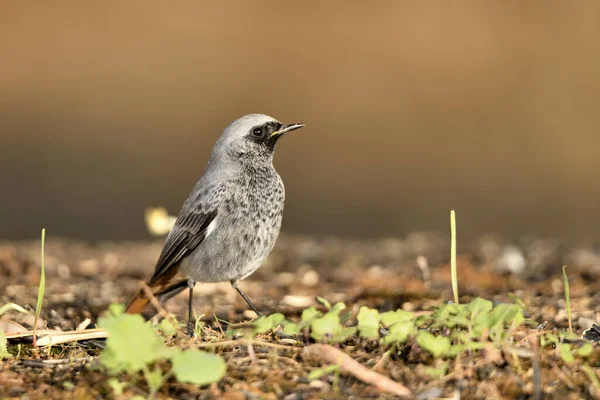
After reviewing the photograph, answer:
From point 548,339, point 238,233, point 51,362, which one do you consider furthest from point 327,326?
point 238,233

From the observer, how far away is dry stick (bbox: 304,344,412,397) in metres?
3.18

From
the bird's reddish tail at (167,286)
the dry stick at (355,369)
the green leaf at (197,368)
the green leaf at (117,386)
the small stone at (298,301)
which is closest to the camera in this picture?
the green leaf at (197,368)

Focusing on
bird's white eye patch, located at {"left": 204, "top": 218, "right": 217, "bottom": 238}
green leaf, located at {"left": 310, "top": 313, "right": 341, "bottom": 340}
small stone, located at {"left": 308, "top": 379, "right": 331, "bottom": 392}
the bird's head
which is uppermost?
the bird's head

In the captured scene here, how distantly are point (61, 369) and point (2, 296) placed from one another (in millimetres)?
2653

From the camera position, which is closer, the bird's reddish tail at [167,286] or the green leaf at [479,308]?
the green leaf at [479,308]

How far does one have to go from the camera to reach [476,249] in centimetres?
823

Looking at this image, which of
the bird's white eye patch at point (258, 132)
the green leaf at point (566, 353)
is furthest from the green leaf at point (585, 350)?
the bird's white eye patch at point (258, 132)

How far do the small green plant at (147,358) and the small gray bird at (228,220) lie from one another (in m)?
1.95

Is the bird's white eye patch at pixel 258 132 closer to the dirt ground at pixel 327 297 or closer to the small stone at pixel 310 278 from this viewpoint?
the dirt ground at pixel 327 297

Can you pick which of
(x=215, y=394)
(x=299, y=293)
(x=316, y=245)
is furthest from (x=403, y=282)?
(x=215, y=394)

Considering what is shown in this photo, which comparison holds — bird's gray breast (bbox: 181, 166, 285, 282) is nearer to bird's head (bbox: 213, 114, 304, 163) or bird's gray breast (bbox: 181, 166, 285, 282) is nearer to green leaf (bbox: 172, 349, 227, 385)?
bird's head (bbox: 213, 114, 304, 163)

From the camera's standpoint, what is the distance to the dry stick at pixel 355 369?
10.4ft

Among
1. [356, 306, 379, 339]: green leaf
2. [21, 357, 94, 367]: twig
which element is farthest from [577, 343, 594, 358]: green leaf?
[21, 357, 94, 367]: twig

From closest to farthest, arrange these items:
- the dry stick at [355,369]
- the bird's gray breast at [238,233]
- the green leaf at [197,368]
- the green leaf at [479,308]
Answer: the green leaf at [197,368] < the dry stick at [355,369] < the green leaf at [479,308] < the bird's gray breast at [238,233]
